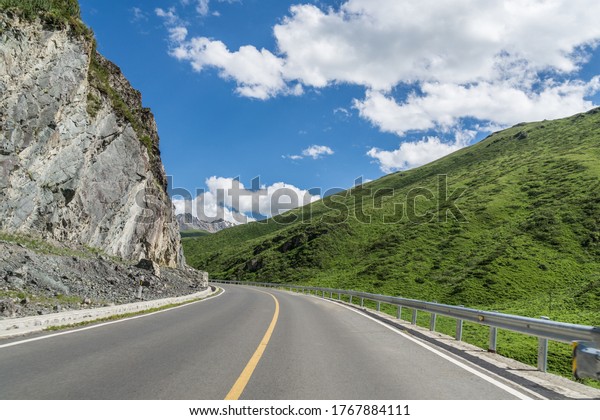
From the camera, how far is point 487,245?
56938 mm

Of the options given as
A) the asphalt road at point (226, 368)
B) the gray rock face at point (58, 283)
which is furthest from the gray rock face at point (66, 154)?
the asphalt road at point (226, 368)

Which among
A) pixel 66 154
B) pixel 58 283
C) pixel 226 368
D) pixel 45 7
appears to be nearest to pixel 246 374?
pixel 226 368

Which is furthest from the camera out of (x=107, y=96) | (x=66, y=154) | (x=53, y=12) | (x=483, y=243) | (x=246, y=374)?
(x=483, y=243)

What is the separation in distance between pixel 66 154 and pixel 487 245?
49934mm

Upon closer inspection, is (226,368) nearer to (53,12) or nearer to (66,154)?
(66,154)

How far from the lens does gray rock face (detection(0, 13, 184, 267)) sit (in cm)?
2500

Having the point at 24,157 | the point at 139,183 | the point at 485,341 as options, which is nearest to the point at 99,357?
the point at 485,341

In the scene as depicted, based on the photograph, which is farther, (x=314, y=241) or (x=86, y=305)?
(x=314, y=241)

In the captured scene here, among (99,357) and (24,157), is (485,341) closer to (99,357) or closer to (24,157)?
(99,357)

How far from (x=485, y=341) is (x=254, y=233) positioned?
157 metres

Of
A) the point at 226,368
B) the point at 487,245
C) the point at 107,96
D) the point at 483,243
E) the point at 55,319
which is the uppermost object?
the point at 107,96

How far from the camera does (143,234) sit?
132ft

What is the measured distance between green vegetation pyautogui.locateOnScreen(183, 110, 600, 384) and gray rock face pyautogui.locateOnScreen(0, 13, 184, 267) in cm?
A: 2560

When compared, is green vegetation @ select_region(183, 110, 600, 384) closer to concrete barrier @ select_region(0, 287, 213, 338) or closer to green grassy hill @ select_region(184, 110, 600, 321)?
green grassy hill @ select_region(184, 110, 600, 321)
